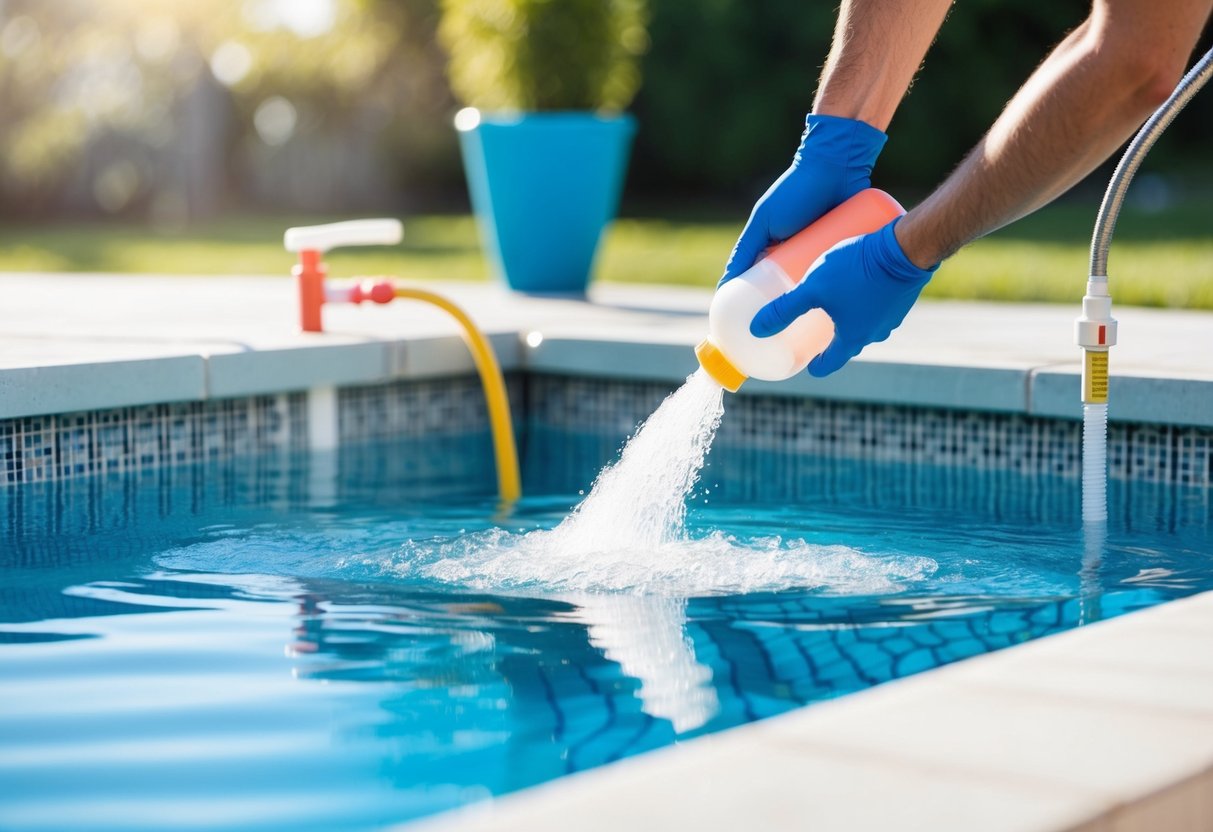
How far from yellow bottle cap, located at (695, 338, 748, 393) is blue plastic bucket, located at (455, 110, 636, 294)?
503 cm

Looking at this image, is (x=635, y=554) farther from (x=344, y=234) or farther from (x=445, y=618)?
(x=344, y=234)

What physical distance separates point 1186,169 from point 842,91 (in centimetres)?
1973

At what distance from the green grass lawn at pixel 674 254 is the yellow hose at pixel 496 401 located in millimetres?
3530

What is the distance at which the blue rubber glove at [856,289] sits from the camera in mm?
2875

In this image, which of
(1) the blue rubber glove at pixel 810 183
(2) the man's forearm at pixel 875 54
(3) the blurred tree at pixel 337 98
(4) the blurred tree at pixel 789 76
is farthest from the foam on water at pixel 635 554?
(4) the blurred tree at pixel 789 76

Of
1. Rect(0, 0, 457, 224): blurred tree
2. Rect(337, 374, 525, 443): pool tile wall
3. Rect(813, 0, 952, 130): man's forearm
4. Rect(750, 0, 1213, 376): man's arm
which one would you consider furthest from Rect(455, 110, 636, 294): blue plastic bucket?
Rect(0, 0, 457, 224): blurred tree

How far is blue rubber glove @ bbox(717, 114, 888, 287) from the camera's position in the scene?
3232mm

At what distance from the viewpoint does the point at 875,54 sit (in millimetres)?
3232

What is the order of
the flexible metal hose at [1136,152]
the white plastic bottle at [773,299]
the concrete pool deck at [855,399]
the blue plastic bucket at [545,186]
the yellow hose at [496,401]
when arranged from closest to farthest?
the concrete pool deck at [855,399] < the white plastic bottle at [773,299] < the flexible metal hose at [1136,152] < the yellow hose at [496,401] < the blue plastic bucket at [545,186]

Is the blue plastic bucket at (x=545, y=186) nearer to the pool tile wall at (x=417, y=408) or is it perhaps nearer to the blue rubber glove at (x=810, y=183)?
the pool tile wall at (x=417, y=408)

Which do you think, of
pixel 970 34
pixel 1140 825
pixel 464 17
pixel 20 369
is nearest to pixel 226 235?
pixel 464 17

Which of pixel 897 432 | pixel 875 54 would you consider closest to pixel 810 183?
pixel 875 54

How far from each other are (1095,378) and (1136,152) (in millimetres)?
532

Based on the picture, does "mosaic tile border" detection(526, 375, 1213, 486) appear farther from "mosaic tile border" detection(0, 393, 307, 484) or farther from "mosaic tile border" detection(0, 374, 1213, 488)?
"mosaic tile border" detection(0, 393, 307, 484)
